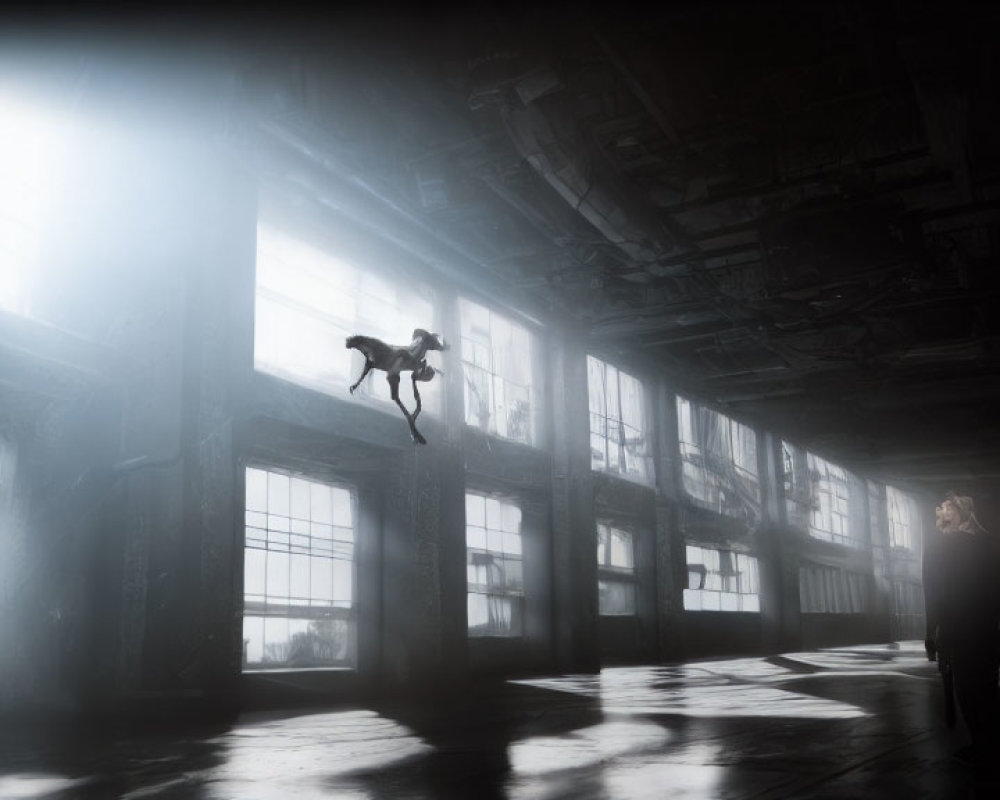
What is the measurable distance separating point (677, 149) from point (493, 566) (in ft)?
20.3

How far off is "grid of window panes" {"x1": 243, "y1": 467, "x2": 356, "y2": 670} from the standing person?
623 centimetres

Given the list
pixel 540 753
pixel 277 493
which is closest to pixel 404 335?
pixel 277 493

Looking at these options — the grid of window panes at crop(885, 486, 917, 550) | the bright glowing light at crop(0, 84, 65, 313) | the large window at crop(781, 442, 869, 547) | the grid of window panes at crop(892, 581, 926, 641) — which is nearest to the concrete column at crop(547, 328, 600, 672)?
the bright glowing light at crop(0, 84, 65, 313)

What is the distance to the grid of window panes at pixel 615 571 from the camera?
1662 centimetres

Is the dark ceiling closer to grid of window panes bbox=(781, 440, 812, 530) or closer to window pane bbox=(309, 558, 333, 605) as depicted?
window pane bbox=(309, 558, 333, 605)

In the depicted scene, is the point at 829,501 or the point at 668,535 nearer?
the point at 668,535

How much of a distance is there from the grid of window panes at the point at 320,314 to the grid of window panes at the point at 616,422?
4.78 metres

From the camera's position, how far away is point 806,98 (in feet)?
30.7

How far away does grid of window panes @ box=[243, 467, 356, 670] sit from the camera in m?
10.0

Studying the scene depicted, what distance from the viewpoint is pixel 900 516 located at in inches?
1275

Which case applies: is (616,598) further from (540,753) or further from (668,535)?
(540,753)

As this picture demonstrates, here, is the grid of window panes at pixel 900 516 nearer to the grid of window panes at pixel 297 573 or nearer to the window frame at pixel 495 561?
the window frame at pixel 495 561

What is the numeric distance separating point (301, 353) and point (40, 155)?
3.05m

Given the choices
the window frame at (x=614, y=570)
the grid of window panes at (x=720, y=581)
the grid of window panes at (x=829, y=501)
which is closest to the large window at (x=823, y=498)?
the grid of window panes at (x=829, y=501)
